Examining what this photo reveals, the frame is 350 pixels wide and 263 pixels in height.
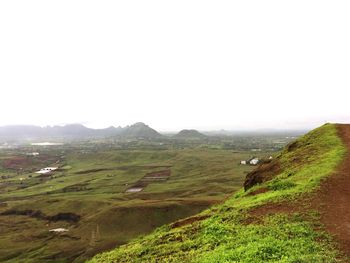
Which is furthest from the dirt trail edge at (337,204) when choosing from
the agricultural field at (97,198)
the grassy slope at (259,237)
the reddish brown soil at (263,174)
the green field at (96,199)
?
the agricultural field at (97,198)

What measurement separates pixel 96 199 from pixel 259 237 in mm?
79934

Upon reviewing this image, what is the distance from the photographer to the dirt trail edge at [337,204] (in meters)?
15.1

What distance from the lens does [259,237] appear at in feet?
52.8

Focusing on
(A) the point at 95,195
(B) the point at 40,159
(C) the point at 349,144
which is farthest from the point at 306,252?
(B) the point at 40,159

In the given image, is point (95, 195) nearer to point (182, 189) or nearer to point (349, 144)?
point (182, 189)

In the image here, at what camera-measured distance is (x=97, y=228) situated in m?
63.7

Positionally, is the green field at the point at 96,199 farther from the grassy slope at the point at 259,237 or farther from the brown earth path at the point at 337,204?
the brown earth path at the point at 337,204

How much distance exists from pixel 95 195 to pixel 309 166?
83.9 metres

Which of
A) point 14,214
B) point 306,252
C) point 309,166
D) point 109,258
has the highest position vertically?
point 309,166

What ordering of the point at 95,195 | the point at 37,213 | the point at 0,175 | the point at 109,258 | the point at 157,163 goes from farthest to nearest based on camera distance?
the point at 157,163, the point at 0,175, the point at 95,195, the point at 37,213, the point at 109,258

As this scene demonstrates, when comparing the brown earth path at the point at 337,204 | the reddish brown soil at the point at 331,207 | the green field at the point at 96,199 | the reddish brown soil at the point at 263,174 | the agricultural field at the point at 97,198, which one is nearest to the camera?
the brown earth path at the point at 337,204

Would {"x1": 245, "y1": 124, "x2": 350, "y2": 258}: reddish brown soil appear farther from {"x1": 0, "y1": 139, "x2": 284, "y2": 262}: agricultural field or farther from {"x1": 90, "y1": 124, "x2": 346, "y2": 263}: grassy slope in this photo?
{"x1": 0, "y1": 139, "x2": 284, "y2": 262}: agricultural field

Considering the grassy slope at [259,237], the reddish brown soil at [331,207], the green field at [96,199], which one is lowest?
the green field at [96,199]

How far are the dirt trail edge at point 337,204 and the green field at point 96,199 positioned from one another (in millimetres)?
39766
